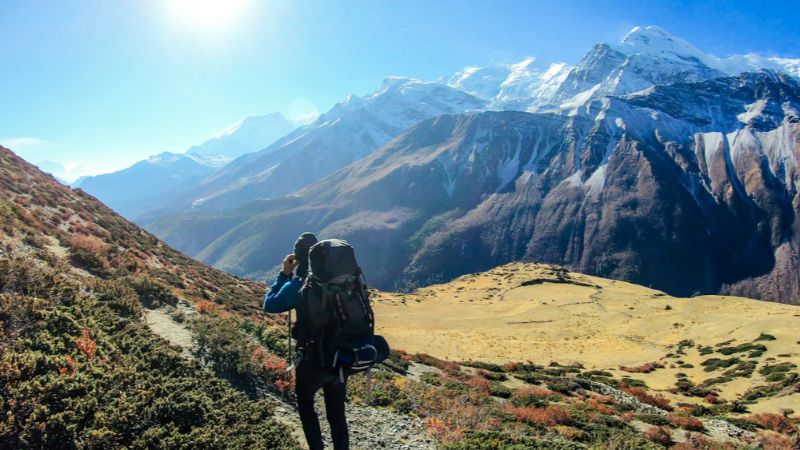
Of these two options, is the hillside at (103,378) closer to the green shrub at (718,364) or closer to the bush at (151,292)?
the bush at (151,292)

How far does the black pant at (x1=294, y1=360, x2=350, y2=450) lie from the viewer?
22.0 ft

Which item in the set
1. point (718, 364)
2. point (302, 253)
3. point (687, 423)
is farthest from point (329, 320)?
point (718, 364)

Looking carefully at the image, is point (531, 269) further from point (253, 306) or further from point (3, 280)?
point (3, 280)

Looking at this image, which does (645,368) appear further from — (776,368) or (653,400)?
(653,400)

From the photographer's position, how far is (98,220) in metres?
31.6

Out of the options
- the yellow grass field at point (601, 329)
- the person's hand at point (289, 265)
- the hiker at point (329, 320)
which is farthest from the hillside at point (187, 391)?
the yellow grass field at point (601, 329)

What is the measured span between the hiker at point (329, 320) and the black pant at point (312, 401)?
0.01 m

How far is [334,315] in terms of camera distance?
6.57 metres

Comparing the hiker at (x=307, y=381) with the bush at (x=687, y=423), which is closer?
the hiker at (x=307, y=381)

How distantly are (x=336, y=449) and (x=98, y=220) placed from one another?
31957 mm

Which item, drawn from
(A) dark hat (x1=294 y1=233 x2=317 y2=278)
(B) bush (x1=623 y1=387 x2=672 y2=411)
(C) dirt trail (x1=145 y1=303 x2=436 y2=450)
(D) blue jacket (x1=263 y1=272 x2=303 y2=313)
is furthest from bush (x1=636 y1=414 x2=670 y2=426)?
(D) blue jacket (x1=263 y1=272 x2=303 y2=313)

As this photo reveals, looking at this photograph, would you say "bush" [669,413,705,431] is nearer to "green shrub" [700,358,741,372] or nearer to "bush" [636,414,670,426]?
"bush" [636,414,670,426]

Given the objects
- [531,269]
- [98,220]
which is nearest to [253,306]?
[98,220]

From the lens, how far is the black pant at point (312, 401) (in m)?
6.71
